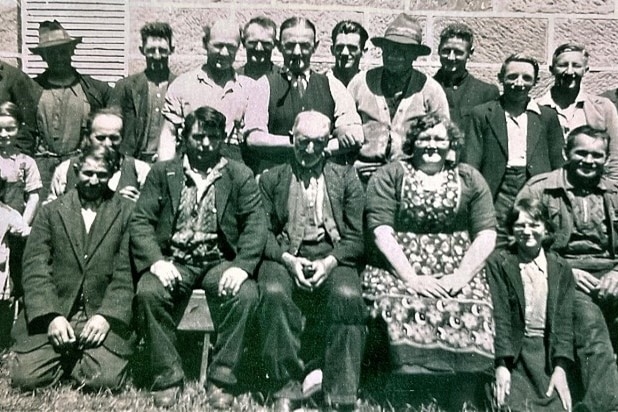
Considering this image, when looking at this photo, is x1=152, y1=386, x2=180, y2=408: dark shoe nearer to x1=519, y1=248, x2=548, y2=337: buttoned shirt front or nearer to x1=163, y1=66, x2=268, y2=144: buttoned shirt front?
x1=163, y1=66, x2=268, y2=144: buttoned shirt front

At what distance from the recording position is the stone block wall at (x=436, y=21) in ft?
23.0

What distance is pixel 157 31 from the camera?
21.1 ft

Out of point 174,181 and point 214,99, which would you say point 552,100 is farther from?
point 174,181

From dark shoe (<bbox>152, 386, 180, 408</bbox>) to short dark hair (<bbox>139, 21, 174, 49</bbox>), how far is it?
2.53 metres

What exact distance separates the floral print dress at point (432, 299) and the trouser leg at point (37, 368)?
72.1 inches

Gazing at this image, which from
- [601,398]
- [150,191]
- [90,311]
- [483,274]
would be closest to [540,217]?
[483,274]

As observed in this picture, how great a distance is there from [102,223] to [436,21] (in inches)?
123

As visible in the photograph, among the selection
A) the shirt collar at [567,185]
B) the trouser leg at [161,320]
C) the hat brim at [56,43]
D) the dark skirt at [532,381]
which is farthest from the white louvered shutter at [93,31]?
the dark skirt at [532,381]

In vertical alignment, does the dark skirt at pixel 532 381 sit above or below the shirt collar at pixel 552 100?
below

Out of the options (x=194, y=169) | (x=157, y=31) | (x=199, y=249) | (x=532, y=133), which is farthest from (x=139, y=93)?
(x=532, y=133)

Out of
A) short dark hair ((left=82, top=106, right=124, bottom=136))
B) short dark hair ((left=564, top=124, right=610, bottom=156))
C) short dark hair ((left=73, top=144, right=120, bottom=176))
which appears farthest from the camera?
short dark hair ((left=82, top=106, right=124, bottom=136))

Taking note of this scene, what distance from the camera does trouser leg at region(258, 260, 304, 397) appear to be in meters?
5.20

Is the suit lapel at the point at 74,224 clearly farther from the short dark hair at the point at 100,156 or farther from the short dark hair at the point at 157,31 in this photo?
the short dark hair at the point at 157,31

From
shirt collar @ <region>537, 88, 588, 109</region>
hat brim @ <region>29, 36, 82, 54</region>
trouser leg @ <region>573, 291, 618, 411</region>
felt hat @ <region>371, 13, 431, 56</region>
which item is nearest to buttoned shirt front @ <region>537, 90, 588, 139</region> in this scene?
shirt collar @ <region>537, 88, 588, 109</region>
